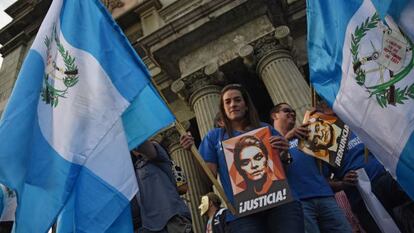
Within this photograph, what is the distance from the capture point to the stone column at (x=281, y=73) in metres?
7.99

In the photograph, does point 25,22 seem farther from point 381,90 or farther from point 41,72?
point 381,90

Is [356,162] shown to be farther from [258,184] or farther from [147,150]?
[147,150]

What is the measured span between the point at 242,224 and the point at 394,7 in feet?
5.96

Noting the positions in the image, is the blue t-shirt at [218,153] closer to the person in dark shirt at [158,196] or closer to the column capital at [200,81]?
the person in dark shirt at [158,196]

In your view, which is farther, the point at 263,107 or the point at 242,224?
A: the point at 263,107

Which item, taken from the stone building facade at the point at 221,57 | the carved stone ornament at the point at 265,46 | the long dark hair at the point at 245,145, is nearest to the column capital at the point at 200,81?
the stone building facade at the point at 221,57

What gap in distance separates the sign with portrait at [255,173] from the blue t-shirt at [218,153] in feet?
0.28

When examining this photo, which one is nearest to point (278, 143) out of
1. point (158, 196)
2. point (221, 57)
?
point (158, 196)

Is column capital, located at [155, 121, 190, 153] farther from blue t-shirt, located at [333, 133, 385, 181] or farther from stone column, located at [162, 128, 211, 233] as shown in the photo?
blue t-shirt, located at [333, 133, 385, 181]

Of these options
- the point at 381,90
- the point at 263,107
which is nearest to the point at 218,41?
the point at 263,107

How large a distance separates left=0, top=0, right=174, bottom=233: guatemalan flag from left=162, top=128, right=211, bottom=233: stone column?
4.05 m

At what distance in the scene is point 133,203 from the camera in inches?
137

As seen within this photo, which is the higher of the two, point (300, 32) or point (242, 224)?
point (300, 32)

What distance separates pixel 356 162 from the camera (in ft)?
12.6
